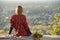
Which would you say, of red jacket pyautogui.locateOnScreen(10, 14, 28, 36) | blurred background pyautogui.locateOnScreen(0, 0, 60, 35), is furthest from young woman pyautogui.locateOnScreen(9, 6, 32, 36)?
blurred background pyautogui.locateOnScreen(0, 0, 60, 35)

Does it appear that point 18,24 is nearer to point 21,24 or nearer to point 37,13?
point 21,24

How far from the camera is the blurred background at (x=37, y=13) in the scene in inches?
162

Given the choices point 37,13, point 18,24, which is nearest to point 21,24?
point 18,24

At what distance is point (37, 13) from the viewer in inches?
165

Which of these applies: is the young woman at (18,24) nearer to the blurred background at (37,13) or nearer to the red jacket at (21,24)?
the red jacket at (21,24)

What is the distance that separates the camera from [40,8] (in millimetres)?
4227

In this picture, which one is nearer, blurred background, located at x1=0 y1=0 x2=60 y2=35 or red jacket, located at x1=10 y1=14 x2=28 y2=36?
red jacket, located at x1=10 y1=14 x2=28 y2=36

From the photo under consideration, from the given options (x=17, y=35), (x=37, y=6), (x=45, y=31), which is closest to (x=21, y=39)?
(x=17, y=35)

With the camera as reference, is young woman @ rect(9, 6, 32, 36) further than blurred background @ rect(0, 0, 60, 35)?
No

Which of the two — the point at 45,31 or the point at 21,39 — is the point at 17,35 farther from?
the point at 45,31

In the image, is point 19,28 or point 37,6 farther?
point 37,6

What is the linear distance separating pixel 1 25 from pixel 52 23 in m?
0.97

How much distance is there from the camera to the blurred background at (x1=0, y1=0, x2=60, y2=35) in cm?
411

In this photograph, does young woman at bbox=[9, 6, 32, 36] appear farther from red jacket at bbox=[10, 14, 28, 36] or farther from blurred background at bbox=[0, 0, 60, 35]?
blurred background at bbox=[0, 0, 60, 35]
